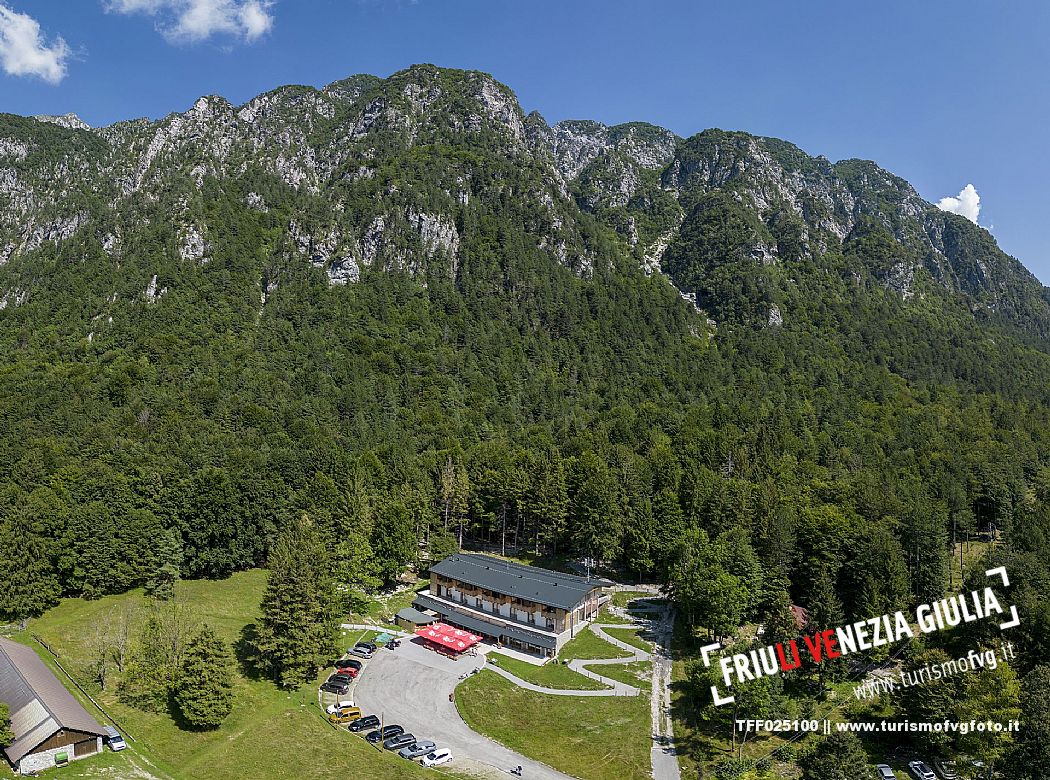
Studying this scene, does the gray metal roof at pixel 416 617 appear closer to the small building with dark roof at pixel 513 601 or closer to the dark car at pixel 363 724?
the small building with dark roof at pixel 513 601

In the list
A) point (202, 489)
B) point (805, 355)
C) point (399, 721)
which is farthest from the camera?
point (805, 355)

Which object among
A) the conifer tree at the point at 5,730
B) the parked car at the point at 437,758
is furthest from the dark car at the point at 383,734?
the conifer tree at the point at 5,730

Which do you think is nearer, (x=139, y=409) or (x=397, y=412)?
(x=139, y=409)

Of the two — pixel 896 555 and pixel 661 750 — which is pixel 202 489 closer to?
pixel 661 750

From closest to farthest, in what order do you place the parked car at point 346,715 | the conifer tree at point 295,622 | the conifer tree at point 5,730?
1. the conifer tree at point 5,730
2. the parked car at point 346,715
3. the conifer tree at point 295,622

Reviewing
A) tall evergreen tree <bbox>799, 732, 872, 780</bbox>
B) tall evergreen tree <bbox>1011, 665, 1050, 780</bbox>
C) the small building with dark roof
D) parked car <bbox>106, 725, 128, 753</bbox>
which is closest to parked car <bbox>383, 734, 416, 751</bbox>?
parked car <bbox>106, 725, 128, 753</bbox>

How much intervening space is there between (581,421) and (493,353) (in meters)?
41.2

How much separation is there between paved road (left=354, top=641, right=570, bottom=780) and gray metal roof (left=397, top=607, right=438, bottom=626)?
417cm

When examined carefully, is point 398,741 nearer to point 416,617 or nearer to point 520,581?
point 416,617

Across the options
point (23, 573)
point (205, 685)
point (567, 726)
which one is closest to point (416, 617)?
point (567, 726)

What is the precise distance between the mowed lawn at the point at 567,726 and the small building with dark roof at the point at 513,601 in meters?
9.07

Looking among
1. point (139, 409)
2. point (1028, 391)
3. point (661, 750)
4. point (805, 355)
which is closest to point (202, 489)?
point (139, 409)

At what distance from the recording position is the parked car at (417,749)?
47.3 metres

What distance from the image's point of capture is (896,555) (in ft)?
228
